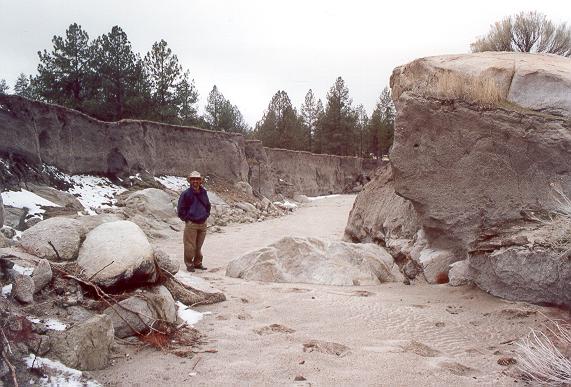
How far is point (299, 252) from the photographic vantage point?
714cm

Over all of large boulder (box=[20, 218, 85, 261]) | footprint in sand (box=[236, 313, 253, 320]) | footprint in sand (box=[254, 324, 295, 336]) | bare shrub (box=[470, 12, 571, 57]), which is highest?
bare shrub (box=[470, 12, 571, 57])

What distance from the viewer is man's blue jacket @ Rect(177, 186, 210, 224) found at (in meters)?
8.30

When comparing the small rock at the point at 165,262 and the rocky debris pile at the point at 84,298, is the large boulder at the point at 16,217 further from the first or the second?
the small rock at the point at 165,262

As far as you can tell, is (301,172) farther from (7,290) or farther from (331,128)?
(7,290)

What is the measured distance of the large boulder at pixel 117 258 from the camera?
4.19 metres

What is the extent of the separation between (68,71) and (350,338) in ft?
78.2

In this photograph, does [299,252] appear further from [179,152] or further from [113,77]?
[113,77]

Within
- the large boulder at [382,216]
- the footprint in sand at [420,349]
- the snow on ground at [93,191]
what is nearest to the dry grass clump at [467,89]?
the large boulder at [382,216]

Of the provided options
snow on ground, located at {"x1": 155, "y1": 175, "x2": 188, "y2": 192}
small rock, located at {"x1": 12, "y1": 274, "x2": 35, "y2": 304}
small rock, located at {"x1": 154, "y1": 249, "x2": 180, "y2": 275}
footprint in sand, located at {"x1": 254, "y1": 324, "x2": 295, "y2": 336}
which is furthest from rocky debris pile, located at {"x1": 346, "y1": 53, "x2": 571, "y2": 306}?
snow on ground, located at {"x1": 155, "y1": 175, "x2": 188, "y2": 192}

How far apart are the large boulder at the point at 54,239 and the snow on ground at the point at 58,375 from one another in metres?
1.49

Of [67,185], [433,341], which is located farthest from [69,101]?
[433,341]

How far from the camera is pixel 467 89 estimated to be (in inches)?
245

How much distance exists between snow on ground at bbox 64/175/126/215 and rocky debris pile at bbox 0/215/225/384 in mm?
8062

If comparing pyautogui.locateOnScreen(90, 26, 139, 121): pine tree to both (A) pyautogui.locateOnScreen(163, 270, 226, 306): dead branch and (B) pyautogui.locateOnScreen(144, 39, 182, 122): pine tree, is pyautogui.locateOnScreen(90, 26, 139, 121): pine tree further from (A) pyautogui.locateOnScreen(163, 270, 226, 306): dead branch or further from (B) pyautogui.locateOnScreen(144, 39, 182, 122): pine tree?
(A) pyautogui.locateOnScreen(163, 270, 226, 306): dead branch
